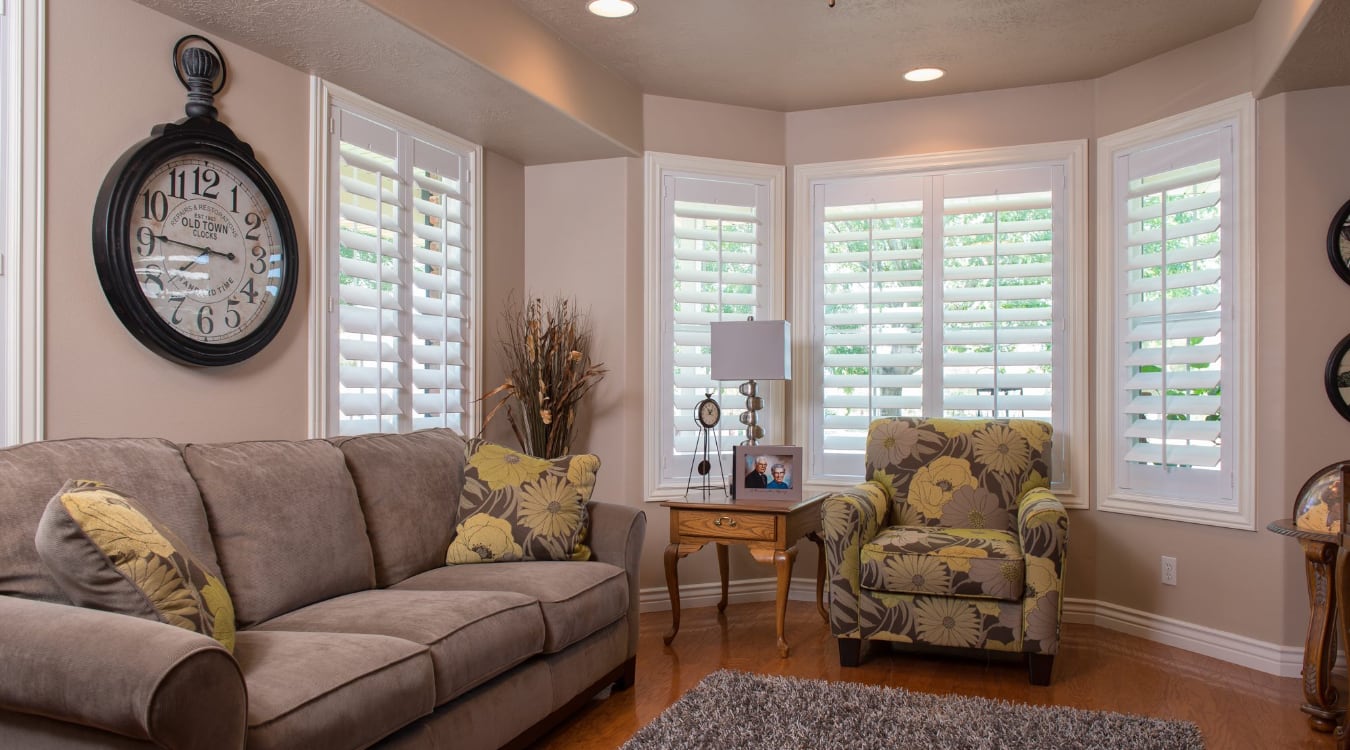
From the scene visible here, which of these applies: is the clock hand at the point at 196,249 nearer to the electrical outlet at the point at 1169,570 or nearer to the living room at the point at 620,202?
the living room at the point at 620,202

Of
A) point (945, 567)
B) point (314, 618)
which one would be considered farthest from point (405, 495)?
point (945, 567)

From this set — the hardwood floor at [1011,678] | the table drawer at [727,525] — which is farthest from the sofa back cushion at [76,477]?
the table drawer at [727,525]

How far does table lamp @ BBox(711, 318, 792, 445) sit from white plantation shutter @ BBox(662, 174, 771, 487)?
0.49 meters

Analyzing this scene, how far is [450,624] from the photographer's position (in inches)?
96.0

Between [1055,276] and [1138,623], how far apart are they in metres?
1.60

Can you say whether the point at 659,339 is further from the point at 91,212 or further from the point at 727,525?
the point at 91,212

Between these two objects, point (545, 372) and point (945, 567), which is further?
point (545, 372)

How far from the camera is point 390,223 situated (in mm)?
3766

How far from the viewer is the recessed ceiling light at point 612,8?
141 inches

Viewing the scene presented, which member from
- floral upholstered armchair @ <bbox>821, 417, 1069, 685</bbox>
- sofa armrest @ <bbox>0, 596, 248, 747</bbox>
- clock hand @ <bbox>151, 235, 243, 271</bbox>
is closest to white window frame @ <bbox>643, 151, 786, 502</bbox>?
floral upholstered armchair @ <bbox>821, 417, 1069, 685</bbox>

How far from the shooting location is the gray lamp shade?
4199 millimetres

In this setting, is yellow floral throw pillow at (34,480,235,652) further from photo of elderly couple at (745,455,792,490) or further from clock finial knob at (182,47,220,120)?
photo of elderly couple at (745,455,792,490)

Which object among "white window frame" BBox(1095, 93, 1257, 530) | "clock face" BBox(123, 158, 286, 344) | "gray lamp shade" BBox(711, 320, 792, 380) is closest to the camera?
"clock face" BBox(123, 158, 286, 344)

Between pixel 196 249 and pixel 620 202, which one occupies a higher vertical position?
Answer: pixel 620 202
